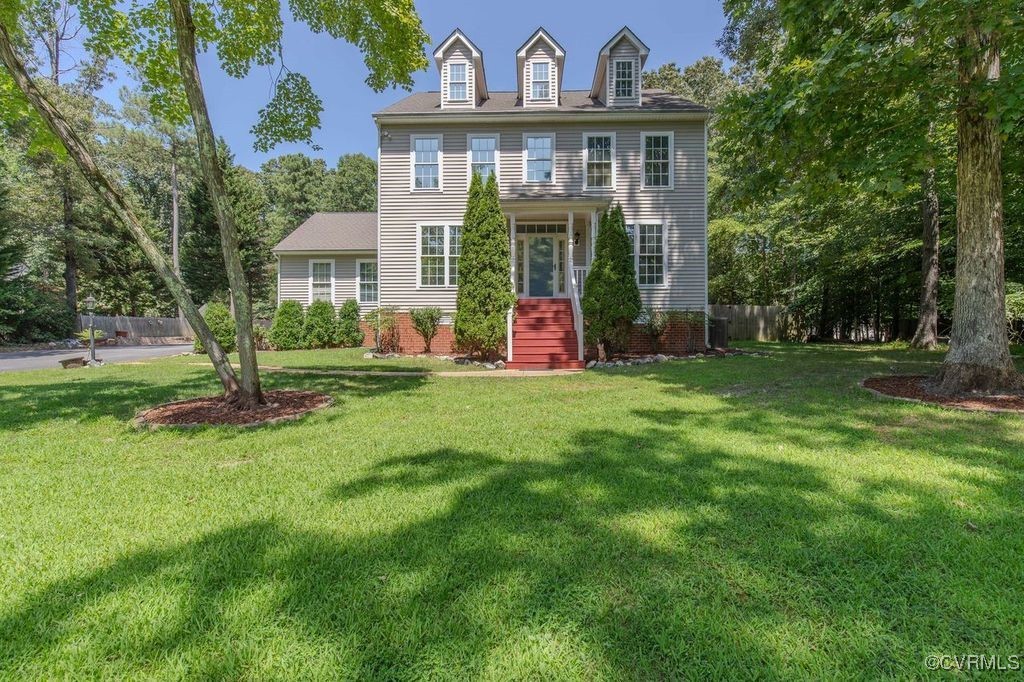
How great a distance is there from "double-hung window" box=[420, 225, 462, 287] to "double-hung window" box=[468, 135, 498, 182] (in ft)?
5.80

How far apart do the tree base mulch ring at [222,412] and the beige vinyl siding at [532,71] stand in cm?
1135

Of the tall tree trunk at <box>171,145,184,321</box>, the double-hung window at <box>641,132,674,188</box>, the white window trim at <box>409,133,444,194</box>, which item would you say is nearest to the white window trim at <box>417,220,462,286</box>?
the white window trim at <box>409,133,444,194</box>

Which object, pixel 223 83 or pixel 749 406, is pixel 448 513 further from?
pixel 223 83

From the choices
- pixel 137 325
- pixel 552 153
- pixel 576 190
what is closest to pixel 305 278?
pixel 552 153

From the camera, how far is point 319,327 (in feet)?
51.0

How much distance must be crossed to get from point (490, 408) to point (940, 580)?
430 cm

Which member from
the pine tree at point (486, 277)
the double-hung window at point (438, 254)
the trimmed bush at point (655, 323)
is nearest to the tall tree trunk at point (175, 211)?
the double-hung window at point (438, 254)

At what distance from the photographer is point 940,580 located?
2.04m

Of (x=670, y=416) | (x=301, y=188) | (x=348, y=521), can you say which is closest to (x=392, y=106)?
(x=670, y=416)

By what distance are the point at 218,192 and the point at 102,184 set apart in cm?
129

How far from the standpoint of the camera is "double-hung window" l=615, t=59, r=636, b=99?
527 inches

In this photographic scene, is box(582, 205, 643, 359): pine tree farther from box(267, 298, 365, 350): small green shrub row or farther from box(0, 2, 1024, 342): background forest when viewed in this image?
box(267, 298, 365, 350): small green shrub row

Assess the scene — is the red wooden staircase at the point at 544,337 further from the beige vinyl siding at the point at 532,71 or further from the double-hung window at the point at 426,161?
the beige vinyl siding at the point at 532,71

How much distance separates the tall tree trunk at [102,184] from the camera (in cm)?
502
